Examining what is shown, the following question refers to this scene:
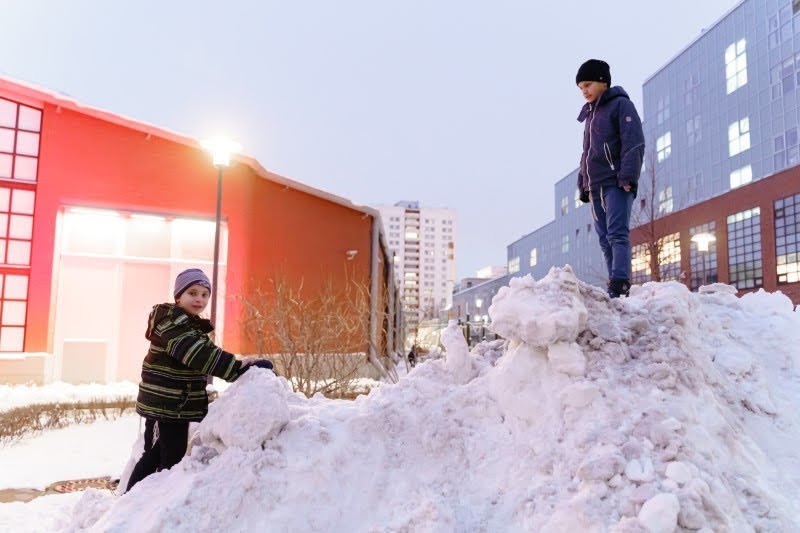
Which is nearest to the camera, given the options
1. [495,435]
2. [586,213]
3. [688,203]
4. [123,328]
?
[495,435]

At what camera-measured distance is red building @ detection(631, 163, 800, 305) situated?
24094 millimetres

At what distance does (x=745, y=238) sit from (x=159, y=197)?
28.3 metres

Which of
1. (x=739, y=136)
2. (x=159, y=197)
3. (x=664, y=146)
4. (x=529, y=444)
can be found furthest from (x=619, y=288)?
(x=664, y=146)

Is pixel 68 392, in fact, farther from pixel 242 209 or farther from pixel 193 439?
pixel 193 439

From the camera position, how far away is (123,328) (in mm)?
12320

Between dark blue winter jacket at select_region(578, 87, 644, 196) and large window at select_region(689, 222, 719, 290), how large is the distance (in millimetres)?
27676

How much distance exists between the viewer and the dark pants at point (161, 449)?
2.91 metres

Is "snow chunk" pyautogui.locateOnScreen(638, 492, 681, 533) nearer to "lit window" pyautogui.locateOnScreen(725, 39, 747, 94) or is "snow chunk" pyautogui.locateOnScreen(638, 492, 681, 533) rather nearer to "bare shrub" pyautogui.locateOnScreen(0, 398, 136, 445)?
"bare shrub" pyautogui.locateOnScreen(0, 398, 136, 445)

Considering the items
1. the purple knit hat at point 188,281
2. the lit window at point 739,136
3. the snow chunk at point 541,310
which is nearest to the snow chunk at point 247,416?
the purple knit hat at point 188,281

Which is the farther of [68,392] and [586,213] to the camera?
[586,213]

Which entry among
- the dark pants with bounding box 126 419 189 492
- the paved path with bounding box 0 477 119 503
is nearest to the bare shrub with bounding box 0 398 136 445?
the paved path with bounding box 0 477 119 503

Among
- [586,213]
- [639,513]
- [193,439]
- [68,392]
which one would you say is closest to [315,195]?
[68,392]

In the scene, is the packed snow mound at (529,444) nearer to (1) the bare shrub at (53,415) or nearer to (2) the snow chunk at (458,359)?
(2) the snow chunk at (458,359)

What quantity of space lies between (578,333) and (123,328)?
1225cm
